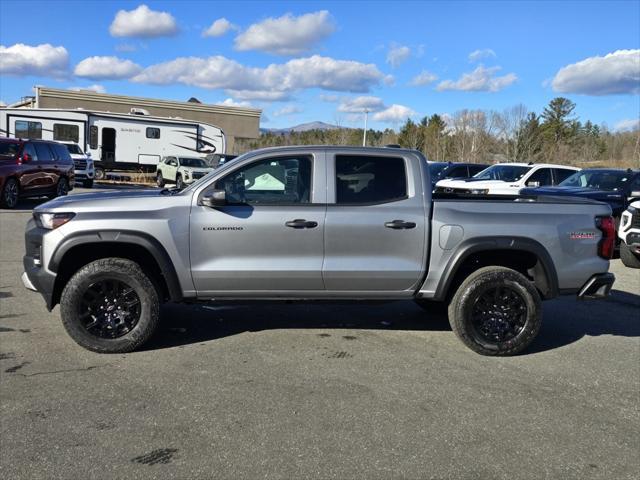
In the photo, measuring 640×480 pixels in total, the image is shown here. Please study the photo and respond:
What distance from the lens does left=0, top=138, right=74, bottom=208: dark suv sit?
1523 centimetres

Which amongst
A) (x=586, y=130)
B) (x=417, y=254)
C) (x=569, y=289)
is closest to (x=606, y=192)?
(x=569, y=289)

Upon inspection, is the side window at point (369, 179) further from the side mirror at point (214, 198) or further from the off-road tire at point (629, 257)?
the off-road tire at point (629, 257)

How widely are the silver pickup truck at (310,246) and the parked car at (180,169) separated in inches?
838

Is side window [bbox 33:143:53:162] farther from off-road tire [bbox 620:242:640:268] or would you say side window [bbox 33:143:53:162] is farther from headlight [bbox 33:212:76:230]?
off-road tire [bbox 620:242:640:268]

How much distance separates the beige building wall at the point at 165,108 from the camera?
139ft

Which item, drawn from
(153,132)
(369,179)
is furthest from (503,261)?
(153,132)

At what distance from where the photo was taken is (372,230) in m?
5.30

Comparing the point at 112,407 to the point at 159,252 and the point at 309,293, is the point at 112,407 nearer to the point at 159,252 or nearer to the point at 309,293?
the point at 159,252

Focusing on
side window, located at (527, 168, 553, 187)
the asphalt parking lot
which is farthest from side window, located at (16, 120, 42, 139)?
the asphalt parking lot

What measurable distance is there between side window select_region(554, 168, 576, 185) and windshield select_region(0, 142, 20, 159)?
47.2ft

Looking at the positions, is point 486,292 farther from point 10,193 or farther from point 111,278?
point 10,193

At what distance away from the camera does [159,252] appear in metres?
5.12

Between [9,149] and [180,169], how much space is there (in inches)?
458

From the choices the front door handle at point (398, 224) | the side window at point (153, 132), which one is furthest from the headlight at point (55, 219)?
the side window at point (153, 132)
